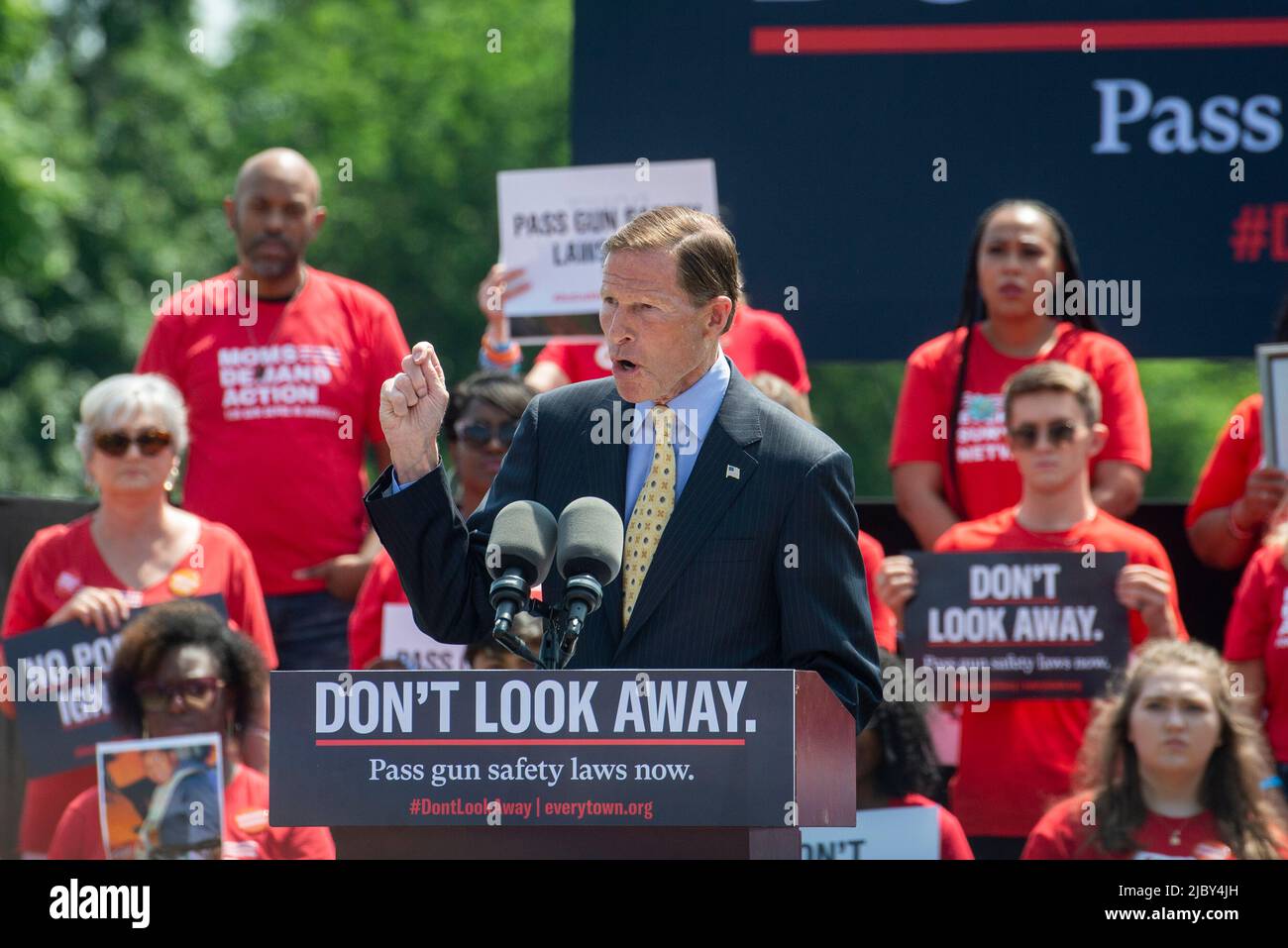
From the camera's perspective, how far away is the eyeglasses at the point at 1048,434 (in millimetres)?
6430

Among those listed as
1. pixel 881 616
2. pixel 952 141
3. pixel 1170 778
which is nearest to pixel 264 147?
pixel 952 141

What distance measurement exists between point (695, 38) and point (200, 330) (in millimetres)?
2318

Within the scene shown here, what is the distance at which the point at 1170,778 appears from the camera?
5.73 meters

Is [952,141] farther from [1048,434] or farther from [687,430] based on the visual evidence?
[687,430]

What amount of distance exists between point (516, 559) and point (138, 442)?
151 inches

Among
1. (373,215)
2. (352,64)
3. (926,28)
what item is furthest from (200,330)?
(352,64)

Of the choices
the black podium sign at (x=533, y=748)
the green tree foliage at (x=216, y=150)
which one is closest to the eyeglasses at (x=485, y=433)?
the black podium sign at (x=533, y=748)

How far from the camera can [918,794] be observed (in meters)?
6.05

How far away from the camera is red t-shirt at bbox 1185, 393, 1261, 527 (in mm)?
7000

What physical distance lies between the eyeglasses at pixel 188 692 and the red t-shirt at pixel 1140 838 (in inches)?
97.7

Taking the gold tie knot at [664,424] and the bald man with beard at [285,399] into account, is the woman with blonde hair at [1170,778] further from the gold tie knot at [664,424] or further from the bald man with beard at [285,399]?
the bald man with beard at [285,399]

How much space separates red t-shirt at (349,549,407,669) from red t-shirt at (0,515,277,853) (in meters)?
0.28

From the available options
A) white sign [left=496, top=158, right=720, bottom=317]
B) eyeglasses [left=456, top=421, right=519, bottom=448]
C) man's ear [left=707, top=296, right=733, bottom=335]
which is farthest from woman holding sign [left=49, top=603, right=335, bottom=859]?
man's ear [left=707, top=296, right=733, bottom=335]

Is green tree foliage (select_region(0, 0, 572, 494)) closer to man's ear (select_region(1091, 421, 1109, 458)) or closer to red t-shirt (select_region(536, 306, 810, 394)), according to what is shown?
red t-shirt (select_region(536, 306, 810, 394))
